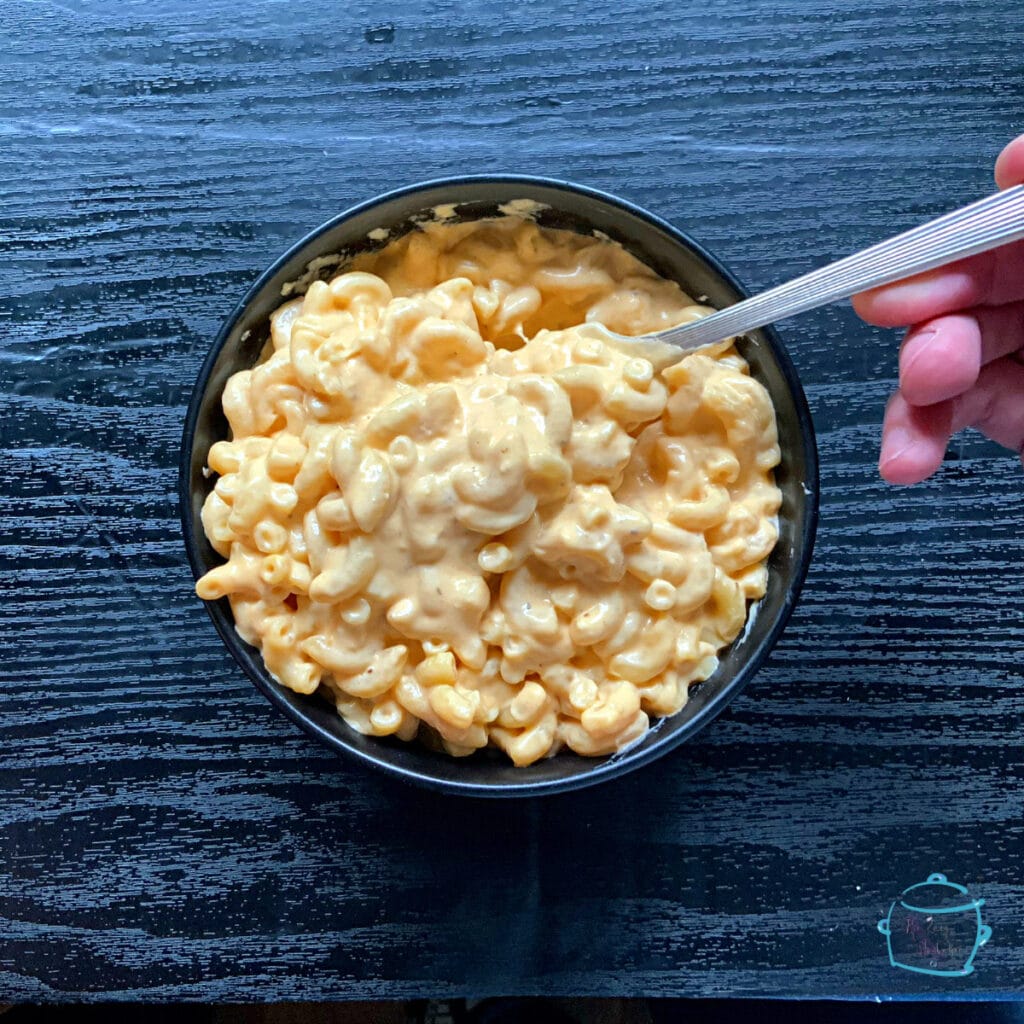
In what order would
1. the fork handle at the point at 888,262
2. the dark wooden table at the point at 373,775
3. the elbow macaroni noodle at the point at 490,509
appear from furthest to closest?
the dark wooden table at the point at 373,775 → the elbow macaroni noodle at the point at 490,509 → the fork handle at the point at 888,262

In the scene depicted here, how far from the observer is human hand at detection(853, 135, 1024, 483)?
1.10m

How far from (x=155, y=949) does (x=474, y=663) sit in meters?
0.77

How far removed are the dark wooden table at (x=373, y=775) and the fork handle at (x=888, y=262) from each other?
1.22ft

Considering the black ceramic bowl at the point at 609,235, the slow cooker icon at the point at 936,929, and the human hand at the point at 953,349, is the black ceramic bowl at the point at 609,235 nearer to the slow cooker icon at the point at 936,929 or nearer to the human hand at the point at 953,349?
the human hand at the point at 953,349

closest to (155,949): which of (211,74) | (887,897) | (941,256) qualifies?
(887,897)

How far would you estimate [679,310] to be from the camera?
4.12 ft

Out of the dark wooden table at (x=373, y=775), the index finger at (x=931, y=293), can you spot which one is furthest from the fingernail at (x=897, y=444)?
the dark wooden table at (x=373, y=775)

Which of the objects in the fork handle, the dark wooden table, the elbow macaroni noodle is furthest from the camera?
the dark wooden table

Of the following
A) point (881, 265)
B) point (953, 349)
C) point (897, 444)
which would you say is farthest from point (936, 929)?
point (881, 265)

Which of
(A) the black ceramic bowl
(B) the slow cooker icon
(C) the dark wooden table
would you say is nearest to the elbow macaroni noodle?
(A) the black ceramic bowl

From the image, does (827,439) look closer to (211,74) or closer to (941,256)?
(941,256)

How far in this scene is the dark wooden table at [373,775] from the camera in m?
1.46

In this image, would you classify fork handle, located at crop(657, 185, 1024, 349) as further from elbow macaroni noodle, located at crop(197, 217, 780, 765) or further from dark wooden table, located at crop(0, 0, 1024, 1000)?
dark wooden table, located at crop(0, 0, 1024, 1000)

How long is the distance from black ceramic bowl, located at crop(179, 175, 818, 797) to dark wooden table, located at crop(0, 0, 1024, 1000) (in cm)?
24
